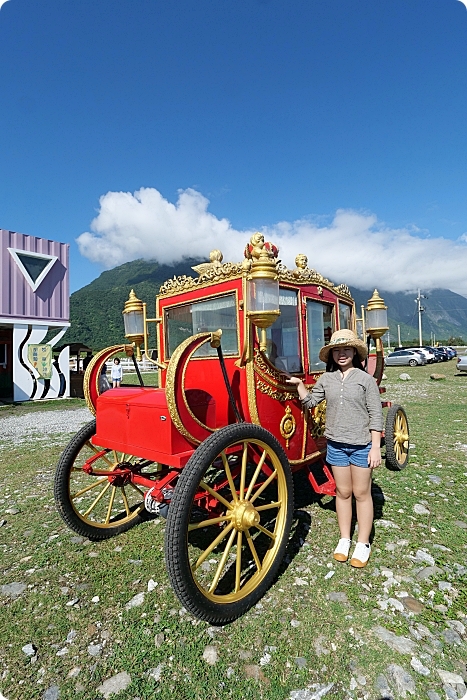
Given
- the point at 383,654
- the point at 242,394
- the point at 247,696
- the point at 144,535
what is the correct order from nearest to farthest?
the point at 247,696
the point at 383,654
the point at 242,394
the point at 144,535

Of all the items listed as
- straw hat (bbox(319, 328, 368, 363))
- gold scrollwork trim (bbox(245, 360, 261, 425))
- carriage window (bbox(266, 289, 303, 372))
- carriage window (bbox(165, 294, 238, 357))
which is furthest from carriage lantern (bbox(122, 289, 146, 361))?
straw hat (bbox(319, 328, 368, 363))

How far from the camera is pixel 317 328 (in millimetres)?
4191

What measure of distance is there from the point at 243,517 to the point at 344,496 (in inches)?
42.3

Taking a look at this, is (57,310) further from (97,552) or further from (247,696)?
(247,696)

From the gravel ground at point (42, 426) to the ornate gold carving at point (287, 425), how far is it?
633 centimetres

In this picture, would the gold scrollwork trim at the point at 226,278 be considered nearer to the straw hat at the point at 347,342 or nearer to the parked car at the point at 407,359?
the straw hat at the point at 347,342

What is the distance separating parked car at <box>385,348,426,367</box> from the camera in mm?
31938

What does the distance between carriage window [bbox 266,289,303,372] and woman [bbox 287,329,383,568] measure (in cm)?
43

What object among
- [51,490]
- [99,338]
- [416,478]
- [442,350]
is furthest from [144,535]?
[99,338]

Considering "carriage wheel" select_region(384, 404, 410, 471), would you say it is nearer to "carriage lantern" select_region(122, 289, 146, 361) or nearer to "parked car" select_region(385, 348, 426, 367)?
"carriage lantern" select_region(122, 289, 146, 361)

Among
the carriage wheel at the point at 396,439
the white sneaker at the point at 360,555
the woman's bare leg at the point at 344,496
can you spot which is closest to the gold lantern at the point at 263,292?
the woman's bare leg at the point at 344,496

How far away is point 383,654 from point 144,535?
235cm

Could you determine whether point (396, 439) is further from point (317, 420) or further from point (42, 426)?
point (42, 426)

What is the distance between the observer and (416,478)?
16.8 feet
